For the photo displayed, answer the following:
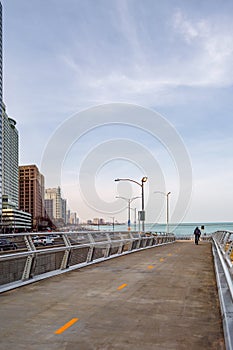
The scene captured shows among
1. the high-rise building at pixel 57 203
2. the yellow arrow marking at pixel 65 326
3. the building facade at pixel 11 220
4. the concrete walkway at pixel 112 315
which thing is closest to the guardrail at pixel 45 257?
the concrete walkway at pixel 112 315

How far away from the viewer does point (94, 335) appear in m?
6.66

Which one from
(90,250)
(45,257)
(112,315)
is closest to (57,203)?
(90,250)

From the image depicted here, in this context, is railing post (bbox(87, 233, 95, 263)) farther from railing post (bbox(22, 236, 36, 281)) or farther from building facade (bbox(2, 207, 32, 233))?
building facade (bbox(2, 207, 32, 233))

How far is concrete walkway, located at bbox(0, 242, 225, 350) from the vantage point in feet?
20.8

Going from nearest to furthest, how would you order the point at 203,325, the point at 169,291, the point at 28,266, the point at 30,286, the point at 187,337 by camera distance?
the point at 187,337 → the point at 203,325 → the point at 169,291 → the point at 30,286 → the point at 28,266

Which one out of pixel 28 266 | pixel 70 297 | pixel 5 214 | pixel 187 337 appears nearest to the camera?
pixel 187 337

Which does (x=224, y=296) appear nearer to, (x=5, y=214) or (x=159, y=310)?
(x=159, y=310)

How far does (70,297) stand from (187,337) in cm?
398

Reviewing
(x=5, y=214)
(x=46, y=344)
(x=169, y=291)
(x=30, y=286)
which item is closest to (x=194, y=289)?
(x=169, y=291)

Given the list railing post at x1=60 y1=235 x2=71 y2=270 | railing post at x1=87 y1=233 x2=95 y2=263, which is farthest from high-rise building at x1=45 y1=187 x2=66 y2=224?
railing post at x1=60 y1=235 x2=71 y2=270

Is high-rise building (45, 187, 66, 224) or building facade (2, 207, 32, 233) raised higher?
high-rise building (45, 187, 66, 224)

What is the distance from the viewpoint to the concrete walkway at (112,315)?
20.8 ft

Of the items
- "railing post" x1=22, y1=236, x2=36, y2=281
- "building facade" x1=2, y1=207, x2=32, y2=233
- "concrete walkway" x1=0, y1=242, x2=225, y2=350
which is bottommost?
"building facade" x1=2, y1=207, x2=32, y2=233

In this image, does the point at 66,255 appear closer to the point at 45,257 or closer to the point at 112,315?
the point at 45,257
